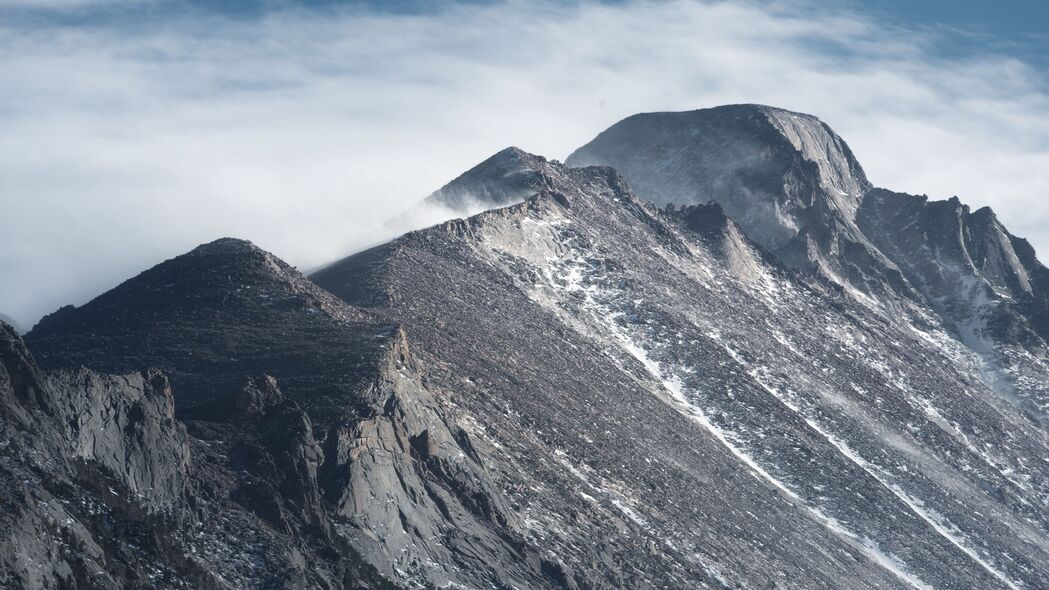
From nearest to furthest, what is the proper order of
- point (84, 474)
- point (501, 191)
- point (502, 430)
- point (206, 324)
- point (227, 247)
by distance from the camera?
1. point (84, 474)
2. point (206, 324)
3. point (502, 430)
4. point (227, 247)
5. point (501, 191)

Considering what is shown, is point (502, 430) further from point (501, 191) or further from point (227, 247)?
point (501, 191)

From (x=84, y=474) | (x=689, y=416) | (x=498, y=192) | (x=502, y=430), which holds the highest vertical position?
(x=498, y=192)

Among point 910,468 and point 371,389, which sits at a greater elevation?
point 371,389

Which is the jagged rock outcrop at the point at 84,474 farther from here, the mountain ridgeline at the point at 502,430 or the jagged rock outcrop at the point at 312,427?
the jagged rock outcrop at the point at 312,427

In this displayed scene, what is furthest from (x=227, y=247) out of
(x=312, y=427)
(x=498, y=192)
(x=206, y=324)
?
(x=498, y=192)

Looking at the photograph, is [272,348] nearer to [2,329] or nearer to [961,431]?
[2,329]

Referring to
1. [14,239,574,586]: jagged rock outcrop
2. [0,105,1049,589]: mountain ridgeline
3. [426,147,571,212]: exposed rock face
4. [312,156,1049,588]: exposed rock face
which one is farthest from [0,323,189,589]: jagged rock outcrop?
[426,147,571,212]: exposed rock face

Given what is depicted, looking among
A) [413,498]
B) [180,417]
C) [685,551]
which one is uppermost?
[180,417]

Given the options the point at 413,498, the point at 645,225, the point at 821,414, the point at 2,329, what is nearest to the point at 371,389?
the point at 413,498
